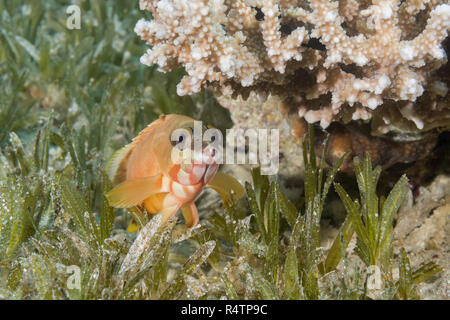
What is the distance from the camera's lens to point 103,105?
4.25 m

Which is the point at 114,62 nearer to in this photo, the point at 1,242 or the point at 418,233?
the point at 1,242

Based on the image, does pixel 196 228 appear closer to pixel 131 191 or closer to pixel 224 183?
pixel 224 183

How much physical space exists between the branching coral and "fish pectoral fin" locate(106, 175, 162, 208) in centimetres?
64

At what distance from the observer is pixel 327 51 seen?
246 centimetres

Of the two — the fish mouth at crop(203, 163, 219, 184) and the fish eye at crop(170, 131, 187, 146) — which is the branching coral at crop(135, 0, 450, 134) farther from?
the fish mouth at crop(203, 163, 219, 184)

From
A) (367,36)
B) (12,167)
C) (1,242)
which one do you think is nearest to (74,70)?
(12,167)

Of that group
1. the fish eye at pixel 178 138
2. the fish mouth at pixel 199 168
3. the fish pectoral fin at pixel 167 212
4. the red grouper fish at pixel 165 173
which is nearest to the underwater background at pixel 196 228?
the fish pectoral fin at pixel 167 212

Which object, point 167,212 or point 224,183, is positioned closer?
point 167,212

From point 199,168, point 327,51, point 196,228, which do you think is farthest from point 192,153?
point 327,51

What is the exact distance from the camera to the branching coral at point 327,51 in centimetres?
231

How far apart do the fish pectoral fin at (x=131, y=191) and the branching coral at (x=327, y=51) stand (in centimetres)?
64

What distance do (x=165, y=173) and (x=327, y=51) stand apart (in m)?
1.23

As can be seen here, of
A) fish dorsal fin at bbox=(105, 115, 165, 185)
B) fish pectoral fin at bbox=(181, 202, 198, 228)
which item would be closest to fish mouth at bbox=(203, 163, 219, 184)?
fish pectoral fin at bbox=(181, 202, 198, 228)

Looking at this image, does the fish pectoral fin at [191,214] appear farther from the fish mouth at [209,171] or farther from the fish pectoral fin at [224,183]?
the fish mouth at [209,171]
